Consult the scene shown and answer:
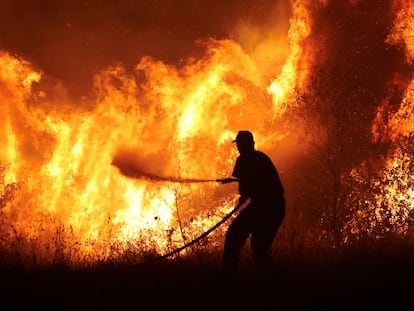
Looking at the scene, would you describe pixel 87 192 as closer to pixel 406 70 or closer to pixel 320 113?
pixel 320 113

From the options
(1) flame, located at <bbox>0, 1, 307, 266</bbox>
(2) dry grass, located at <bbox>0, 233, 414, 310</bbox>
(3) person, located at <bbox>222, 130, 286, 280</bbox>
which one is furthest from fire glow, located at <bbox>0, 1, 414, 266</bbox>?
(3) person, located at <bbox>222, 130, 286, 280</bbox>

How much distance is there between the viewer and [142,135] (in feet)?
48.3

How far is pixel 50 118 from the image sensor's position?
1495 cm

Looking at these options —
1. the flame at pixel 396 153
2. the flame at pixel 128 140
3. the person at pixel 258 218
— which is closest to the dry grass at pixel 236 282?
the person at pixel 258 218

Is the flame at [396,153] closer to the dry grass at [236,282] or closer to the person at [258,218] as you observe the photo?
the dry grass at [236,282]

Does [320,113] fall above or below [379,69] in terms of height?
below

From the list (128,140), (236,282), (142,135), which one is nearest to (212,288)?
(236,282)

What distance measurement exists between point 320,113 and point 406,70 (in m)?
2.68

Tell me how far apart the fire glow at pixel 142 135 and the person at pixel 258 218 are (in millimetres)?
7071

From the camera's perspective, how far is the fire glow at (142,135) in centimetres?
1384

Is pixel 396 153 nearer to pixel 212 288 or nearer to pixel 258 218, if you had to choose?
pixel 258 218

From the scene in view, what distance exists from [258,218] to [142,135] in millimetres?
8846

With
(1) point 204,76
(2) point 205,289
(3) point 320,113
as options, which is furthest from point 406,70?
(2) point 205,289

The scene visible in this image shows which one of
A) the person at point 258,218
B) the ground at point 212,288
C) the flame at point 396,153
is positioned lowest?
the ground at point 212,288
